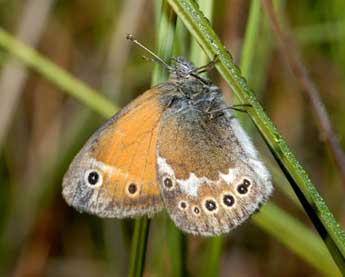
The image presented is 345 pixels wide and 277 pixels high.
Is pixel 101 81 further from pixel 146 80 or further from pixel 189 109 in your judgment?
pixel 189 109

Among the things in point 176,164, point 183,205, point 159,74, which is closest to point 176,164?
point 176,164

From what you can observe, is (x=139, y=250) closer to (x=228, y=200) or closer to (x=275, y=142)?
(x=228, y=200)

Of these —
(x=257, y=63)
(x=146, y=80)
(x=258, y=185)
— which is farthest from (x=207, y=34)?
(x=146, y=80)

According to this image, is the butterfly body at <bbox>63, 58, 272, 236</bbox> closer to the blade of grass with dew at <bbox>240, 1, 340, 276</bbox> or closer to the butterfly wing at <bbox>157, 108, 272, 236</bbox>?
the butterfly wing at <bbox>157, 108, 272, 236</bbox>

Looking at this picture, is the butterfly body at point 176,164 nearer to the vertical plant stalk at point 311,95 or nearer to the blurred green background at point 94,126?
the vertical plant stalk at point 311,95

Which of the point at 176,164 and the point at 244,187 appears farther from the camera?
the point at 176,164

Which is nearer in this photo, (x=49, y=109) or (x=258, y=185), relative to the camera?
(x=258, y=185)
